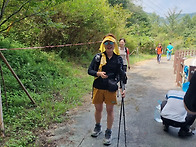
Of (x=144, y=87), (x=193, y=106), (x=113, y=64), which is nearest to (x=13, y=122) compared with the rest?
(x=113, y=64)

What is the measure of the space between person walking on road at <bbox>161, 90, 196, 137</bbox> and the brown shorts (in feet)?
3.99

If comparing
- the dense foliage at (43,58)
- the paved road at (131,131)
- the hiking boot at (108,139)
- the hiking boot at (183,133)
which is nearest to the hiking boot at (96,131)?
the paved road at (131,131)

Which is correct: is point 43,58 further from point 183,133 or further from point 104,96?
point 183,133

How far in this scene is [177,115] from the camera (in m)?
3.92

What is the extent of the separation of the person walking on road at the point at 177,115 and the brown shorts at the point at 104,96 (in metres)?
1.22

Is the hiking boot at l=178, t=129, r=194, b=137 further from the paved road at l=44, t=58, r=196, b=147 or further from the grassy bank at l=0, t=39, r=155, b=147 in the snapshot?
the grassy bank at l=0, t=39, r=155, b=147

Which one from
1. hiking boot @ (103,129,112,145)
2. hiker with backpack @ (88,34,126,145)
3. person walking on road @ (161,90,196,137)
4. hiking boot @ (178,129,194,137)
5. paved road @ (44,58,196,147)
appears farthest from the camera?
hiking boot @ (178,129,194,137)

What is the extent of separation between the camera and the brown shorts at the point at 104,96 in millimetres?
3592

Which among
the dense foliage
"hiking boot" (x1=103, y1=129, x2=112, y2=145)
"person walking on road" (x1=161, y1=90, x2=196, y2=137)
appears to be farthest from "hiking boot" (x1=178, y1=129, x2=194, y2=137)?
the dense foliage

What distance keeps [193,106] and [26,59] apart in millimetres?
6665

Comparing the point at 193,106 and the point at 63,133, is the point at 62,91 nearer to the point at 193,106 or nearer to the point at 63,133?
the point at 63,133

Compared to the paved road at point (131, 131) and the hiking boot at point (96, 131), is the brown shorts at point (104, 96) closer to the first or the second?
the hiking boot at point (96, 131)

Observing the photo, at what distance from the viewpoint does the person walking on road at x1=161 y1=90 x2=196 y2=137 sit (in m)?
3.91

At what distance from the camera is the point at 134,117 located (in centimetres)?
505
